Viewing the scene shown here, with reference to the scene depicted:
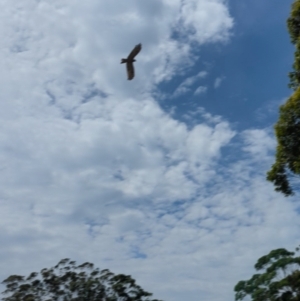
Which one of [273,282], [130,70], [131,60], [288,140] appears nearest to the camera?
[130,70]

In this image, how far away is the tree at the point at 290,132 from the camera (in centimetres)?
1282

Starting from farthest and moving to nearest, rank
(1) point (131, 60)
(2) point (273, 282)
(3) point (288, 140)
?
(2) point (273, 282)
(3) point (288, 140)
(1) point (131, 60)

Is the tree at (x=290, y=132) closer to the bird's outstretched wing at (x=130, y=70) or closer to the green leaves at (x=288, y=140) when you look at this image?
the green leaves at (x=288, y=140)

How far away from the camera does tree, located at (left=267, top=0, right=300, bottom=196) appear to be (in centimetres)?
1282

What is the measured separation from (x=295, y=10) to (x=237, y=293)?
32472 millimetres

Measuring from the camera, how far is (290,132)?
13.0m

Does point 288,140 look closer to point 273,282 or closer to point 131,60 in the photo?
point 131,60

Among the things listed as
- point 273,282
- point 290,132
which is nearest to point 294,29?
point 290,132

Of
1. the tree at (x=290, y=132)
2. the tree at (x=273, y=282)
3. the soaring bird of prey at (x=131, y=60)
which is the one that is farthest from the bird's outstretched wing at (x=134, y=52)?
the tree at (x=273, y=282)

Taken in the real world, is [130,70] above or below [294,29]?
below

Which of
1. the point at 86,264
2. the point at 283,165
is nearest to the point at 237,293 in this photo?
the point at 86,264

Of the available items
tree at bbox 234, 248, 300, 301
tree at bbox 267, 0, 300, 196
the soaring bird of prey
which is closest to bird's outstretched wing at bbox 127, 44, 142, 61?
the soaring bird of prey

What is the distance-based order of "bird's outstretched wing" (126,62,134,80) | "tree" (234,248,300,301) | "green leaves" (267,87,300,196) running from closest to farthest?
"bird's outstretched wing" (126,62,134,80)
"green leaves" (267,87,300,196)
"tree" (234,248,300,301)

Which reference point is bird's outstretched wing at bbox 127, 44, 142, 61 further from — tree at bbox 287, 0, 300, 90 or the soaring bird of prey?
tree at bbox 287, 0, 300, 90
